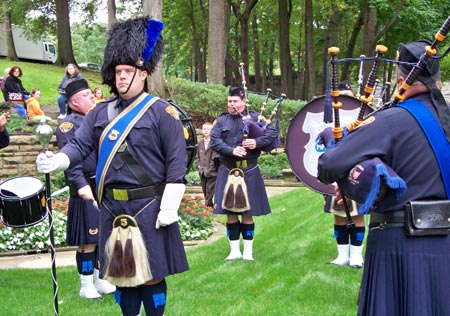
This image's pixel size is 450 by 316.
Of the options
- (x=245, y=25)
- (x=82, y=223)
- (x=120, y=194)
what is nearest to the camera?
(x=120, y=194)

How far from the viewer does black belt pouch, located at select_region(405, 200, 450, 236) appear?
3.25 metres

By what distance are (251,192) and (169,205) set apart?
3636 mm

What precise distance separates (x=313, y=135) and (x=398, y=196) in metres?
2.51

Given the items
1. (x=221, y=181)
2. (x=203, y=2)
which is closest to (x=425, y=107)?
(x=221, y=181)

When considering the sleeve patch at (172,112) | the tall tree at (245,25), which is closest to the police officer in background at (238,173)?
the sleeve patch at (172,112)

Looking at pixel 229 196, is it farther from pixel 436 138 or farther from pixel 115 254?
pixel 436 138

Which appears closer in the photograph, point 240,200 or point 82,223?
point 82,223

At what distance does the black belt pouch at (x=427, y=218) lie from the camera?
3248mm

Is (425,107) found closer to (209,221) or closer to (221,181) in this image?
(221,181)

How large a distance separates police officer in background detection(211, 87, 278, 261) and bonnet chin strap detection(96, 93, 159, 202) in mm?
3338

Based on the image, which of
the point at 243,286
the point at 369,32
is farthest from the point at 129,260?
the point at 369,32

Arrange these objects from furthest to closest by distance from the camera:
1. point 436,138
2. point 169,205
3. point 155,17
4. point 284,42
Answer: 1. point 284,42
2. point 155,17
3. point 169,205
4. point 436,138

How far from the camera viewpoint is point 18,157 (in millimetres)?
12914

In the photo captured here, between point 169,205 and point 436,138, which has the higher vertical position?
point 436,138
